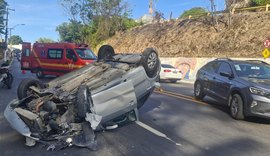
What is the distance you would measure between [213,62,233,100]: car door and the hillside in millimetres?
15919

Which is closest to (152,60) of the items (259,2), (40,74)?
(40,74)

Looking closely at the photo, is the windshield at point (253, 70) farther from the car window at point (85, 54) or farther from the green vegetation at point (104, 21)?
the green vegetation at point (104, 21)

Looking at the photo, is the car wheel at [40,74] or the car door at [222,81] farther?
the car wheel at [40,74]

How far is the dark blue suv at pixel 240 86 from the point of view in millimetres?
8227

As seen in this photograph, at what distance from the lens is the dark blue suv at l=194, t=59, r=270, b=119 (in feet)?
27.0

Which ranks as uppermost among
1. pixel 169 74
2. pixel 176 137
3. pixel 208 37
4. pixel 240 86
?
pixel 208 37

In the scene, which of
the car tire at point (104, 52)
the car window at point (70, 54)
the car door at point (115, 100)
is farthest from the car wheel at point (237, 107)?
the car window at point (70, 54)

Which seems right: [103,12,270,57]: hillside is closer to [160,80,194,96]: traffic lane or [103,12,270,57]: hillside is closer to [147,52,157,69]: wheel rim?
[160,80,194,96]: traffic lane

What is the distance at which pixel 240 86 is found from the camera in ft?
Answer: 29.0

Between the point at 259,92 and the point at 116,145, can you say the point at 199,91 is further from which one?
the point at 116,145

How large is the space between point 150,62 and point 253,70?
359 centimetres

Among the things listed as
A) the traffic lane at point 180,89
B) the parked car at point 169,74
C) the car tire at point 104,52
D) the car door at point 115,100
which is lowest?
the traffic lane at point 180,89

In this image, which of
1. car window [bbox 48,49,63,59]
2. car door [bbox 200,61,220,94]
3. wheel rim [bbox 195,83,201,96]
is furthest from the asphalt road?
car window [bbox 48,49,63,59]

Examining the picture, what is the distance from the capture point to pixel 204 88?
38.2 feet
